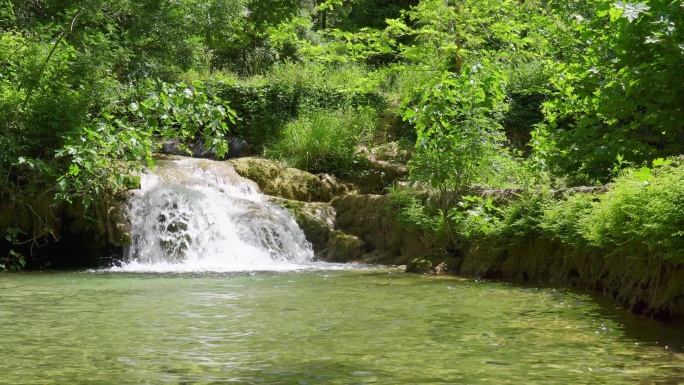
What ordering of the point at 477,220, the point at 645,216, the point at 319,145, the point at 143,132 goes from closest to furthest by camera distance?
the point at 645,216
the point at 477,220
the point at 143,132
the point at 319,145

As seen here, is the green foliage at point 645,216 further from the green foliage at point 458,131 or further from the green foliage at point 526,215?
the green foliage at point 458,131

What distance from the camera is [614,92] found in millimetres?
4719

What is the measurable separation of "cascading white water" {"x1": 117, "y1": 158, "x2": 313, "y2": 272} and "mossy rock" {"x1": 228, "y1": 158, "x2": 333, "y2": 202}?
1.06 metres

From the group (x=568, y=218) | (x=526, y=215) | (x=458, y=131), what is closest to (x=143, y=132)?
(x=458, y=131)

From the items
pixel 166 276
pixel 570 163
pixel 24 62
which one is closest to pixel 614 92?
pixel 570 163

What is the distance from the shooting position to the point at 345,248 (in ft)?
45.0

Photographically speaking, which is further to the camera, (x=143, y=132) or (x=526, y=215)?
(x=143, y=132)

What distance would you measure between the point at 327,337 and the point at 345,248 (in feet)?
26.9

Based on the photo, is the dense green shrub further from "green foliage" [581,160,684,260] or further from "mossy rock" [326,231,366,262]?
"green foliage" [581,160,684,260]

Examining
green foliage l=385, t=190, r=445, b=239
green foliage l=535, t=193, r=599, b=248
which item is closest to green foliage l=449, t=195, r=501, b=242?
green foliage l=385, t=190, r=445, b=239

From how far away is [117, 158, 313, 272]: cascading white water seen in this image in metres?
12.7

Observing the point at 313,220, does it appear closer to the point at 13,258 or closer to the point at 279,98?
the point at 13,258

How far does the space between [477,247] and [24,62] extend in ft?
26.0

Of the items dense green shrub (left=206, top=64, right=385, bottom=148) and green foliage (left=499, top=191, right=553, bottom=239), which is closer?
green foliage (left=499, top=191, right=553, bottom=239)
